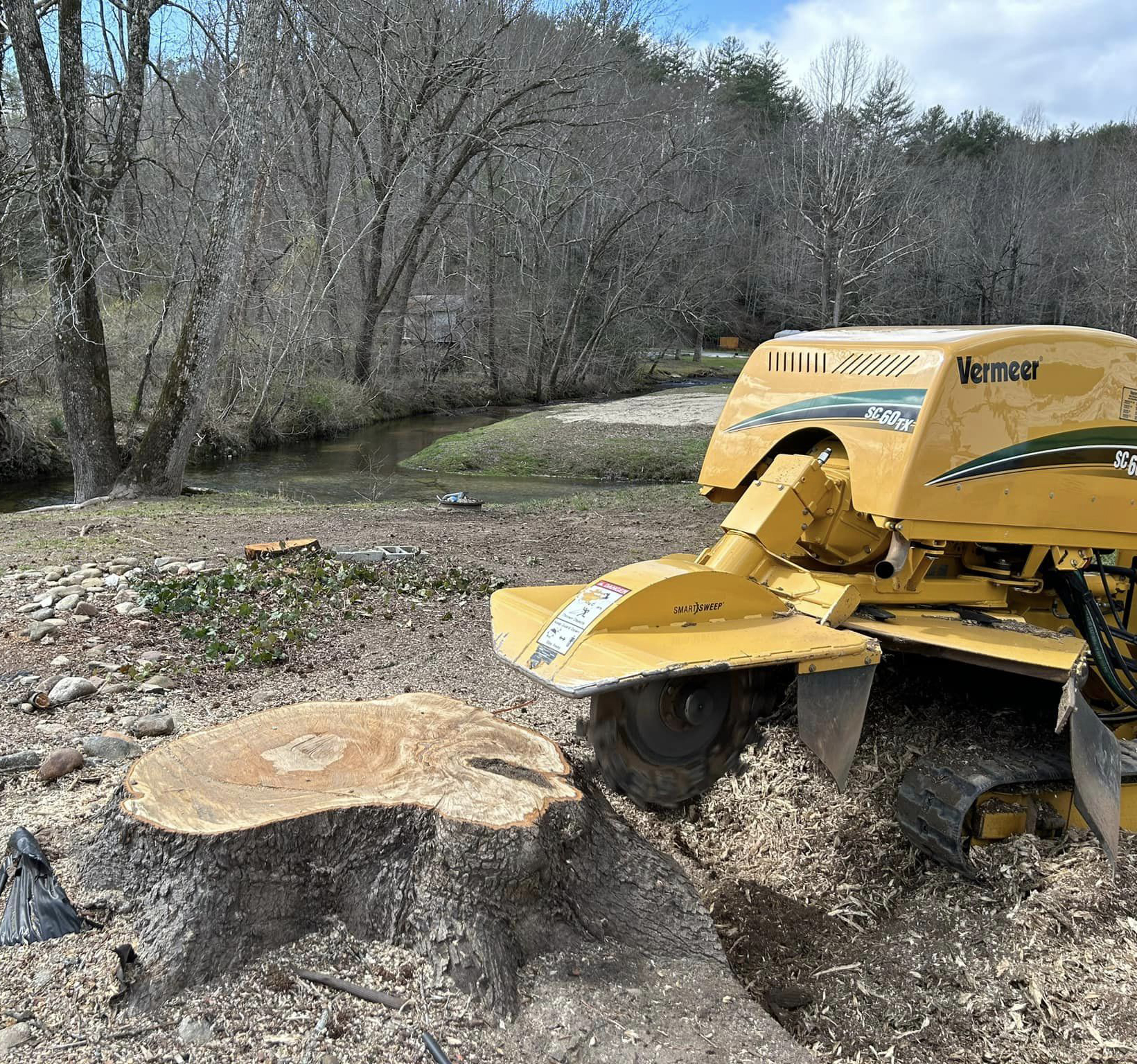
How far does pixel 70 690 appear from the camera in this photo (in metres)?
4.66

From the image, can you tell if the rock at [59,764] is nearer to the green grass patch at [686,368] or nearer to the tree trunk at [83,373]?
the tree trunk at [83,373]

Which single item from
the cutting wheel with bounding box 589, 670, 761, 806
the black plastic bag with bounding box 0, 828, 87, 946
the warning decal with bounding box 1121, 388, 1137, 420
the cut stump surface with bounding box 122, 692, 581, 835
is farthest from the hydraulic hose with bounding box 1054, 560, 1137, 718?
the black plastic bag with bounding box 0, 828, 87, 946

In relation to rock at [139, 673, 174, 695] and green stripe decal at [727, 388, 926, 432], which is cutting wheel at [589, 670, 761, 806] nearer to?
green stripe decal at [727, 388, 926, 432]

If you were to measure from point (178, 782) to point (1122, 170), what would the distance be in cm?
4460

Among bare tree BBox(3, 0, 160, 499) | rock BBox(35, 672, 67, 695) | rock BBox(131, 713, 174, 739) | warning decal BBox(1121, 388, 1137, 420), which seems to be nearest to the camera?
warning decal BBox(1121, 388, 1137, 420)

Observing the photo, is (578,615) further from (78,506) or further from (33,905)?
(78,506)

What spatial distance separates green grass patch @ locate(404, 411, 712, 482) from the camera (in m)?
17.9

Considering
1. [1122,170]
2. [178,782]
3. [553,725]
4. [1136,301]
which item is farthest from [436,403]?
[1122,170]

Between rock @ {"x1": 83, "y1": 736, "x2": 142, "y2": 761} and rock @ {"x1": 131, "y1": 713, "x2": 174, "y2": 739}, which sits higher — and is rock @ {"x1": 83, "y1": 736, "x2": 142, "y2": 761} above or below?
above

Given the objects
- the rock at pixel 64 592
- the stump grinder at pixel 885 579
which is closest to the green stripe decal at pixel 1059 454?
the stump grinder at pixel 885 579

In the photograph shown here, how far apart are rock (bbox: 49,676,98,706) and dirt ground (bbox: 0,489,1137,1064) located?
81 millimetres

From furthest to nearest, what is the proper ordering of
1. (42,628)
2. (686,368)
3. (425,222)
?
1. (686,368)
2. (425,222)
3. (42,628)

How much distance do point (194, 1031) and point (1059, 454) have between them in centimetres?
352

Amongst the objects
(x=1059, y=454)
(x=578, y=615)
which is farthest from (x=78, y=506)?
(x=1059, y=454)
